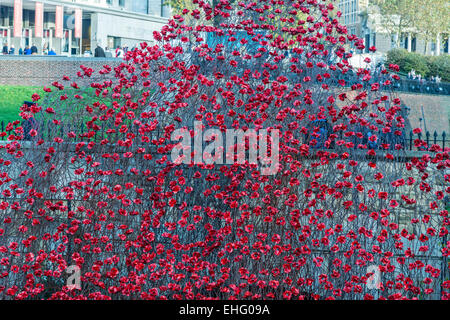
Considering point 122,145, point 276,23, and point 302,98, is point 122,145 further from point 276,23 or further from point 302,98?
point 276,23

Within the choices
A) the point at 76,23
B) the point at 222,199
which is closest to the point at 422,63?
the point at 76,23

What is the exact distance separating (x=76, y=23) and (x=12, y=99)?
28.2 metres

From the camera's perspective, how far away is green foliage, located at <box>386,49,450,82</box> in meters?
37.6

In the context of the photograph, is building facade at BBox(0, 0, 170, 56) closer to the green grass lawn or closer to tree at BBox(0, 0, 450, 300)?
the green grass lawn

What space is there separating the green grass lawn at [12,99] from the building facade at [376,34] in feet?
77.7

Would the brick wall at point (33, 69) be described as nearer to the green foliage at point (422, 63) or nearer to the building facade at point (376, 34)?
the green foliage at point (422, 63)

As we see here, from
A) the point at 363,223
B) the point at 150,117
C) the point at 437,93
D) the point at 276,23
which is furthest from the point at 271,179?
the point at 437,93

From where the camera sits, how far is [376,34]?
60.9 m

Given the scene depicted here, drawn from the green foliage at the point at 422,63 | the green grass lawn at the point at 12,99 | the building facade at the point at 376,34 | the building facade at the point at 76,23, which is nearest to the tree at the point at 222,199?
the green grass lawn at the point at 12,99

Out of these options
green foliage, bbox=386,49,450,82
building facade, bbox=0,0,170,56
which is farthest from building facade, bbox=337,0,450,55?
building facade, bbox=0,0,170,56

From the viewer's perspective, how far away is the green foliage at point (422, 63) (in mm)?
37625

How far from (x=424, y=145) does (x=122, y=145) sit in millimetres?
2577

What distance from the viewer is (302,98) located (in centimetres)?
642

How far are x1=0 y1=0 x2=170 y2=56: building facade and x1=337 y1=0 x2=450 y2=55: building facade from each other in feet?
53.9
